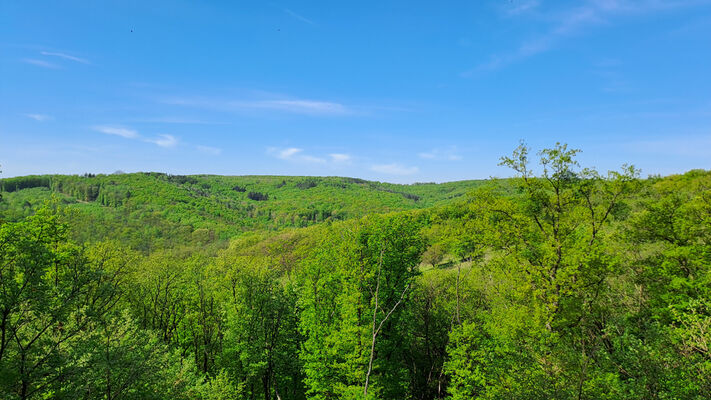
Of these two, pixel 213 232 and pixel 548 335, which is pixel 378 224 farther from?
pixel 213 232

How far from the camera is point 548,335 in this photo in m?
14.9

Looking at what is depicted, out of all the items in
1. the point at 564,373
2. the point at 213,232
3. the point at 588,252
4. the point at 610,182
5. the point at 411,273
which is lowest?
the point at 213,232

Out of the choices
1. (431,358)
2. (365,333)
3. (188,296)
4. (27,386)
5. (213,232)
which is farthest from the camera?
(213,232)

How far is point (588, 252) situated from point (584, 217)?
282cm

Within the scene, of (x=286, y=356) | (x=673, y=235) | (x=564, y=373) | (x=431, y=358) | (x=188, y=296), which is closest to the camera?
(x=564, y=373)

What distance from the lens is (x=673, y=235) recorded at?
2055 centimetres

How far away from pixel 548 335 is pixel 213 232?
18639 centimetres

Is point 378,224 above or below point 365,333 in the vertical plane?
above

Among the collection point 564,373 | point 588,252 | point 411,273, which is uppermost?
point 588,252

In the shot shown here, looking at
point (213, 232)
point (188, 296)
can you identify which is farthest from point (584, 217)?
point (213, 232)

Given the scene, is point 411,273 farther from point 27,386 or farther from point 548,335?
point 27,386

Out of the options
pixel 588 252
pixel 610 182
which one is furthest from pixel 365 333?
pixel 610 182

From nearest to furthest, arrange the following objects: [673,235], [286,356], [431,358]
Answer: [673,235]
[286,356]
[431,358]

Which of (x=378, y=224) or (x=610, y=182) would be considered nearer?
(x=610, y=182)
